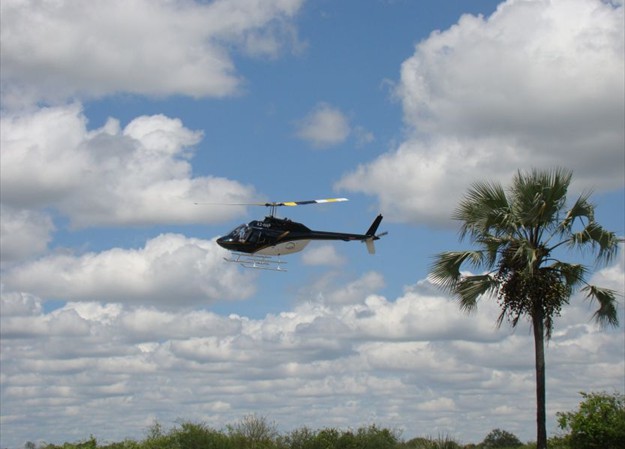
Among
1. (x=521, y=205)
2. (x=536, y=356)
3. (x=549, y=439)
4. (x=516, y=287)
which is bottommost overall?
(x=549, y=439)

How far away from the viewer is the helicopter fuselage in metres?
44.5

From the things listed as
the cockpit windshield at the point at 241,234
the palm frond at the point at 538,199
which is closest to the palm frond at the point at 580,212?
the palm frond at the point at 538,199

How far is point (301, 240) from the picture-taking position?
150 feet

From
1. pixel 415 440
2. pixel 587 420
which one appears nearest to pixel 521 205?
pixel 587 420

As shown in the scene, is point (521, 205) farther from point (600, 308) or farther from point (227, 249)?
point (227, 249)

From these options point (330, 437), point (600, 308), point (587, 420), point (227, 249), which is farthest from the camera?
point (227, 249)

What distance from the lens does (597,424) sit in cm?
2841

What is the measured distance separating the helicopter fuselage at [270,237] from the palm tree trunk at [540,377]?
17.8 meters

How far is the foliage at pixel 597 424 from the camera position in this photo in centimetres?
2822

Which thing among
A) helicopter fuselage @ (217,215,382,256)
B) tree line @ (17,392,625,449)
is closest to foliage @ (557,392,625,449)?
tree line @ (17,392,625,449)

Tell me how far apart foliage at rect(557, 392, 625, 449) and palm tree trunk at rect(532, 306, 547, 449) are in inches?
34.8

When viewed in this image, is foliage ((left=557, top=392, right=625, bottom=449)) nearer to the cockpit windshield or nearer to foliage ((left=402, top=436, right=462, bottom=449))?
foliage ((left=402, top=436, right=462, bottom=449))

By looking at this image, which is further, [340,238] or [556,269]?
[340,238]

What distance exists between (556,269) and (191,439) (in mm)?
15187
